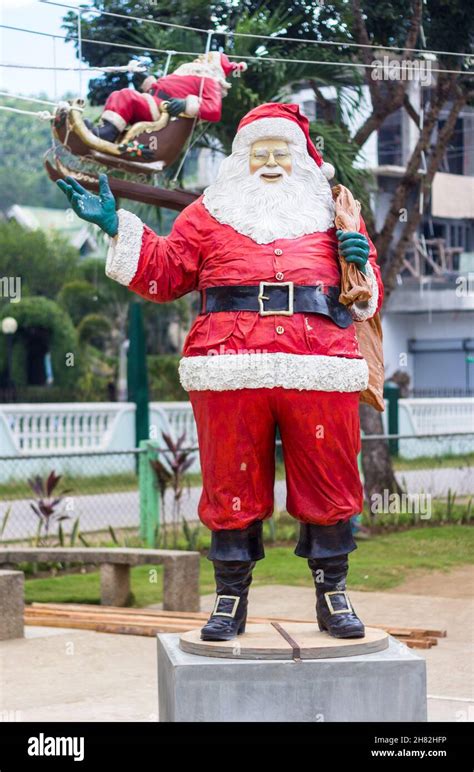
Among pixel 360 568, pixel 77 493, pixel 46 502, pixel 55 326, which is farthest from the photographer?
pixel 55 326

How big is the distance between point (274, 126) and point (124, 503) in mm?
8737

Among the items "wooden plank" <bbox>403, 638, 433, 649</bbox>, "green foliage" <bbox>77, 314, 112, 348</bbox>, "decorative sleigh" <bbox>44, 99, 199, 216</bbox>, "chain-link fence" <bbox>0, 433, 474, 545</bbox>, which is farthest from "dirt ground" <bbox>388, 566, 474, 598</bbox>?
"green foliage" <bbox>77, 314, 112, 348</bbox>

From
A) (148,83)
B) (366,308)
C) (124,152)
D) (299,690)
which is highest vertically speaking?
(148,83)

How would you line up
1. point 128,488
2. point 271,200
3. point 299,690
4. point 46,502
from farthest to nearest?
1. point 128,488
2. point 46,502
3. point 271,200
4. point 299,690

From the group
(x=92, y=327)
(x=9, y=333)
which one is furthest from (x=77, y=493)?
(x=9, y=333)

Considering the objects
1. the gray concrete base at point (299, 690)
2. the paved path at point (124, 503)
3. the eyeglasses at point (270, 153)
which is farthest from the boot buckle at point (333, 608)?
the paved path at point (124, 503)

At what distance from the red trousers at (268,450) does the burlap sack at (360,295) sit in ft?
A: 1.17

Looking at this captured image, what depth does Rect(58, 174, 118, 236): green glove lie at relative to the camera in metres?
4.26

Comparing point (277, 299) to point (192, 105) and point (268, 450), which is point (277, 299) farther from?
point (192, 105)

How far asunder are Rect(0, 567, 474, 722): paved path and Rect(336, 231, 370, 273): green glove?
71.5 inches

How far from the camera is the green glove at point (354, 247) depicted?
14.2 ft

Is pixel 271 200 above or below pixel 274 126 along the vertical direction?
below

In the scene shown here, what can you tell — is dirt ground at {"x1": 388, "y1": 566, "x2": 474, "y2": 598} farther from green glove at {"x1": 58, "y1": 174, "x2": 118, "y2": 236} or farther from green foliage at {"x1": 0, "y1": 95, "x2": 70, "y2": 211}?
green foliage at {"x1": 0, "y1": 95, "x2": 70, "y2": 211}

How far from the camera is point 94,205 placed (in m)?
4.29
